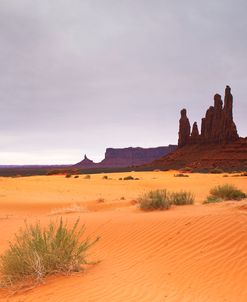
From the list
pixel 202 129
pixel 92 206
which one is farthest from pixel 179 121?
pixel 92 206

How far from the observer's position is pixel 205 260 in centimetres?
689

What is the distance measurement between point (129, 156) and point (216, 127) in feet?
274

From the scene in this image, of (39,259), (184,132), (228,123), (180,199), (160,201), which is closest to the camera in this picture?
(39,259)

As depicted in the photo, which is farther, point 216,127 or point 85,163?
point 85,163

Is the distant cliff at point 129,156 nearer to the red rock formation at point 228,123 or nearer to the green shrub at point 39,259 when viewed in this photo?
the red rock formation at point 228,123

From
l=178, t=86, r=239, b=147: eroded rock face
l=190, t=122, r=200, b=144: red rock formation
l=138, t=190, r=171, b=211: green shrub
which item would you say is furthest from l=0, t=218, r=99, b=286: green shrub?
l=190, t=122, r=200, b=144: red rock formation

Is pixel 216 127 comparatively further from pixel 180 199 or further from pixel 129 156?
pixel 129 156

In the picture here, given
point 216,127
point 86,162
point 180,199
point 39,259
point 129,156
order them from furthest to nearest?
1. point 129,156
2. point 86,162
3. point 216,127
4. point 180,199
5. point 39,259

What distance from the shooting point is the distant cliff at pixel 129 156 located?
16388 cm

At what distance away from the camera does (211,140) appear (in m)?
89.4

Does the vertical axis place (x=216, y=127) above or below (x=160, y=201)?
above

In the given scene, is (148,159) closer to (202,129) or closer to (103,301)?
(202,129)

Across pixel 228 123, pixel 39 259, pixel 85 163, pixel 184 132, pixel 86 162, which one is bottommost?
pixel 39 259

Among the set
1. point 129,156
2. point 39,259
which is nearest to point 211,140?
point 129,156
